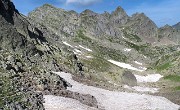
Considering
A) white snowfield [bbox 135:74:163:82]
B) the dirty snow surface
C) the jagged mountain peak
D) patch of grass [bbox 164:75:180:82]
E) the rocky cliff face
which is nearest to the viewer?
the rocky cliff face

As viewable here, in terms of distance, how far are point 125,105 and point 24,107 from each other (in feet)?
83.7

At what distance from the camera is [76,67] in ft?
359

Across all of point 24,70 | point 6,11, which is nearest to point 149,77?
point 6,11

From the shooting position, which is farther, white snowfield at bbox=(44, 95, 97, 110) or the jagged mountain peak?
the jagged mountain peak

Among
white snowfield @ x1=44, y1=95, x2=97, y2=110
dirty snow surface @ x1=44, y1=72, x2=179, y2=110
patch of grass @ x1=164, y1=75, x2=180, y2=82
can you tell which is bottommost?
white snowfield @ x1=44, y1=95, x2=97, y2=110

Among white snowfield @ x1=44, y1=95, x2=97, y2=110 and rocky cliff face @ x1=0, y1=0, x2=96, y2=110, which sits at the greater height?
rocky cliff face @ x1=0, y1=0, x2=96, y2=110

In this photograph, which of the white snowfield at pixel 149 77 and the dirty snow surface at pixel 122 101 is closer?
the dirty snow surface at pixel 122 101

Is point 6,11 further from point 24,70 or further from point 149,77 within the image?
point 149,77

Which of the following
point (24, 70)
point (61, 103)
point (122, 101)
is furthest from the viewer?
point (122, 101)

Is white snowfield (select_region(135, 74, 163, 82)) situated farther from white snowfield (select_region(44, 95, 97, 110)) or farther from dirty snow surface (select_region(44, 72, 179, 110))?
white snowfield (select_region(44, 95, 97, 110))

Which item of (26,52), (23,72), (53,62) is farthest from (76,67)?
(23,72)

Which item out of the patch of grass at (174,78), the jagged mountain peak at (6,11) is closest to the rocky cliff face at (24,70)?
the jagged mountain peak at (6,11)

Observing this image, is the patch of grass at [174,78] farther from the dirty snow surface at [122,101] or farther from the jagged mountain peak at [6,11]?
the jagged mountain peak at [6,11]

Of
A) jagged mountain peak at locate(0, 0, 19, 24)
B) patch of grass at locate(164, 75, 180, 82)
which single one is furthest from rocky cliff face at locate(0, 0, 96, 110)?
patch of grass at locate(164, 75, 180, 82)
